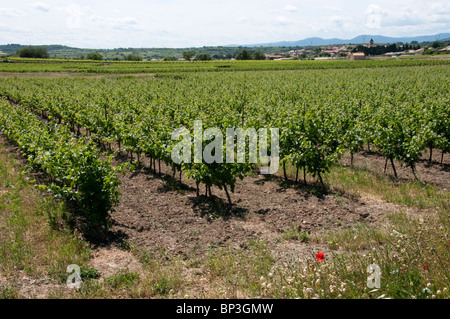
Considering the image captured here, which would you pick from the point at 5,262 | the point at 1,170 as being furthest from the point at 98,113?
the point at 5,262

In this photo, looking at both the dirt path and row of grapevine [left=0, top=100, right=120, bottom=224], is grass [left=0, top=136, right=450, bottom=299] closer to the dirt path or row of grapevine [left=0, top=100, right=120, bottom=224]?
the dirt path

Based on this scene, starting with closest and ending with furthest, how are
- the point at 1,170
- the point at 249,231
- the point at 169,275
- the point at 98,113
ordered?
the point at 169,275, the point at 249,231, the point at 1,170, the point at 98,113

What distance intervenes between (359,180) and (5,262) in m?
9.97

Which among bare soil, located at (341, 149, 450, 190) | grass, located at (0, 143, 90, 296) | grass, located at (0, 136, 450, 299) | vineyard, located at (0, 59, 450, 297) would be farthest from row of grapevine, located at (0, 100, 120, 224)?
bare soil, located at (341, 149, 450, 190)

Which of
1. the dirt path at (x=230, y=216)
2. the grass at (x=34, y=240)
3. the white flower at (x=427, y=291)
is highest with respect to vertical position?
the white flower at (x=427, y=291)

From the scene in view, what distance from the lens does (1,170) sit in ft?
39.6

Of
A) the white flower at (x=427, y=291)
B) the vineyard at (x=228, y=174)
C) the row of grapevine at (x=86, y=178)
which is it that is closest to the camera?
the white flower at (x=427, y=291)

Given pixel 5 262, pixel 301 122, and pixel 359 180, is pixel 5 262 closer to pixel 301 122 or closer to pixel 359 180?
pixel 301 122

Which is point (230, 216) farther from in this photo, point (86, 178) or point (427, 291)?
point (427, 291)

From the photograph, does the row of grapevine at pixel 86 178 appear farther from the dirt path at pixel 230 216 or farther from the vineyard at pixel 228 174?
the dirt path at pixel 230 216

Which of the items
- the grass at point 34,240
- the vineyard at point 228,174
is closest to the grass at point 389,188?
the vineyard at point 228,174

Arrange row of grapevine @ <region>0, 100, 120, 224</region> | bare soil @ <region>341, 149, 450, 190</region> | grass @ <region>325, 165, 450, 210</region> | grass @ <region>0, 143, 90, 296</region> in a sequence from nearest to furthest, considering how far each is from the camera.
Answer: grass @ <region>0, 143, 90, 296</region> < row of grapevine @ <region>0, 100, 120, 224</region> < grass @ <region>325, 165, 450, 210</region> < bare soil @ <region>341, 149, 450, 190</region>

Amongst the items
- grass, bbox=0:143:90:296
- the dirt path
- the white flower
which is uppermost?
the white flower
